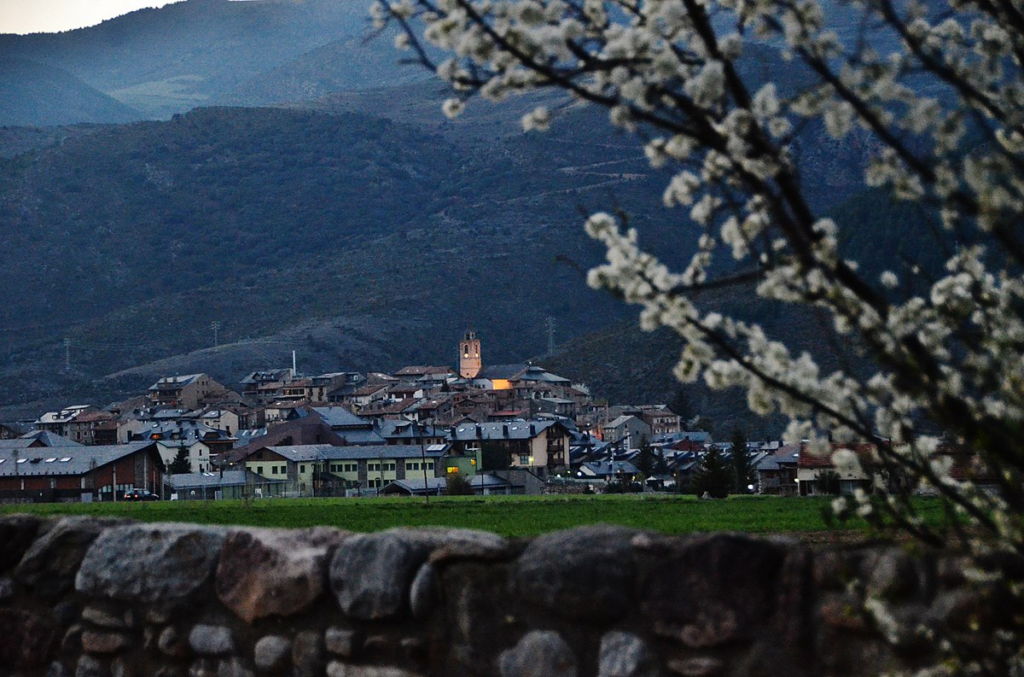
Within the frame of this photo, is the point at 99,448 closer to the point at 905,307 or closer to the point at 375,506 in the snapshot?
the point at 375,506

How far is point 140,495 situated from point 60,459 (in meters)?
7.13

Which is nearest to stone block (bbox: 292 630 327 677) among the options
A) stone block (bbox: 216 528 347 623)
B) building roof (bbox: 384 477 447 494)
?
stone block (bbox: 216 528 347 623)

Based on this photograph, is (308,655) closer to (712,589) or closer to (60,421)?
(712,589)

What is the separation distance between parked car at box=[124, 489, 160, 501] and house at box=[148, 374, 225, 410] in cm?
7867

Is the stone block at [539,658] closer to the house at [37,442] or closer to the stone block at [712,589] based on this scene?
the stone block at [712,589]

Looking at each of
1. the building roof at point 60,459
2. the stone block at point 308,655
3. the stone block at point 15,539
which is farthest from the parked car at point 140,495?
the stone block at point 308,655

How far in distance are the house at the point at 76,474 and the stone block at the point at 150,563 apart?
84.3 metres

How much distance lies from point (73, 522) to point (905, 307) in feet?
13.6

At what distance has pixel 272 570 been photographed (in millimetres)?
5566

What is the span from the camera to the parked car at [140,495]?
84.5 meters

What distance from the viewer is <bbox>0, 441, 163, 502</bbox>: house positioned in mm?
88562

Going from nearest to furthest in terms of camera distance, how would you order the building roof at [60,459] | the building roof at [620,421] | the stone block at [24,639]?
the stone block at [24,639] → the building roof at [60,459] → the building roof at [620,421]

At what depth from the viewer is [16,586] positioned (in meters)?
6.47

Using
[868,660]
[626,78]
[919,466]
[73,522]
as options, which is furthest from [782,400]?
[73,522]
